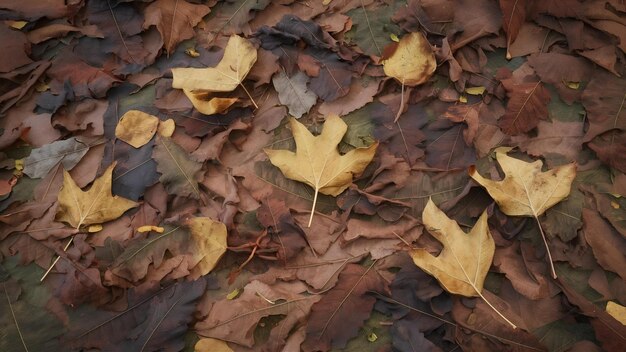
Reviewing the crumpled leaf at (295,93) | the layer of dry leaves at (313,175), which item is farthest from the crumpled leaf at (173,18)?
the crumpled leaf at (295,93)

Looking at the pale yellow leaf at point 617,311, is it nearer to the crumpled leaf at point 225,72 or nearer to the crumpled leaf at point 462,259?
the crumpled leaf at point 462,259

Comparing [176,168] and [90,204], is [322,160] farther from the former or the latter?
[90,204]

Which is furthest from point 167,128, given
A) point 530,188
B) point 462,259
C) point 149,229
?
point 530,188

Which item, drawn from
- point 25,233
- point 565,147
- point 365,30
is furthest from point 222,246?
point 565,147

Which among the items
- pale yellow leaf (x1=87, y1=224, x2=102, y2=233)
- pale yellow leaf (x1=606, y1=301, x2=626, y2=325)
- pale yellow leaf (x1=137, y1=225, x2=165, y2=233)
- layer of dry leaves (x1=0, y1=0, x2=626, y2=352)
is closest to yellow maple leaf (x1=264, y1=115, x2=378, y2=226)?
layer of dry leaves (x1=0, y1=0, x2=626, y2=352)

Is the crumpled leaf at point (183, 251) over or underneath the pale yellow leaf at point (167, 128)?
underneath

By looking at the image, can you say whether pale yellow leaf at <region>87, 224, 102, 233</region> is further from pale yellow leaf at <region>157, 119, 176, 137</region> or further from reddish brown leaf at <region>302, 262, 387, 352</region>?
reddish brown leaf at <region>302, 262, 387, 352</region>
